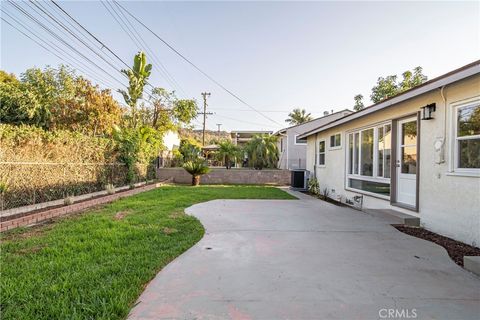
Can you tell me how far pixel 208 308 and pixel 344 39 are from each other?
479 inches

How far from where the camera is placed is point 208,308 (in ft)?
9.08

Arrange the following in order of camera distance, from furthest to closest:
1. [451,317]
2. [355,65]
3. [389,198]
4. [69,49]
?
[355,65], [69,49], [389,198], [451,317]

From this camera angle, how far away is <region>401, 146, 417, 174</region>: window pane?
22.3ft

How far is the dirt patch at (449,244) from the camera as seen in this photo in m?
4.48

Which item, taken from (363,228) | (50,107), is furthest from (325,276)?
(50,107)

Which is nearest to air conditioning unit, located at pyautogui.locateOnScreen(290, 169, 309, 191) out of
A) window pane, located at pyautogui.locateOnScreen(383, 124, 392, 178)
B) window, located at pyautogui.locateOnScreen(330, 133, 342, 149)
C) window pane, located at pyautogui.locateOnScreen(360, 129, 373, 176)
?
window, located at pyautogui.locateOnScreen(330, 133, 342, 149)

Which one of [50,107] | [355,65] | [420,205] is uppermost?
[355,65]

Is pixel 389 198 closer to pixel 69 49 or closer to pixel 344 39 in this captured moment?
pixel 344 39

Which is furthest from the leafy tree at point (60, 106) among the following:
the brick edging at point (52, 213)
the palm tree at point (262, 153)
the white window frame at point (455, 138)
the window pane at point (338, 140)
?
the white window frame at point (455, 138)

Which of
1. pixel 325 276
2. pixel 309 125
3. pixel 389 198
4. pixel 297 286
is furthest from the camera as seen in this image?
pixel 309 125

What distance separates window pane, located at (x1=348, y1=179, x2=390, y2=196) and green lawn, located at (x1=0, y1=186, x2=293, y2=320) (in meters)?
5.28

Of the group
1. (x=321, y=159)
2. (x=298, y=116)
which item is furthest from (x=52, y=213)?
(x=298, y=116)

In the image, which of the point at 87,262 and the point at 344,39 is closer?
→ the point at 87,262

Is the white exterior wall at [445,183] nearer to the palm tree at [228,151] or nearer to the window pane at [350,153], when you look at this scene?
the window pane at [350,153]
